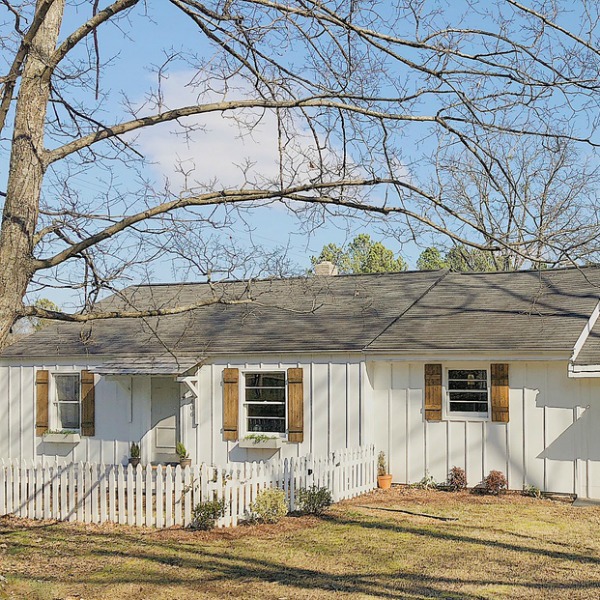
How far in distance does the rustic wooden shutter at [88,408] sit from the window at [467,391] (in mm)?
8311

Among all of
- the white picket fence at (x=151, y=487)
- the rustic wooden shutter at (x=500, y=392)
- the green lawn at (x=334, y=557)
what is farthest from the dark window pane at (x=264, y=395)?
the rustic wooden shutter at (x=500, y=392)

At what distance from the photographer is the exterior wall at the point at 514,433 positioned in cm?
1495

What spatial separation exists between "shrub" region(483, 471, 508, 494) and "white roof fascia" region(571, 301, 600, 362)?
2.54 meters

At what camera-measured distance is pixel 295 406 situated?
17.1 m

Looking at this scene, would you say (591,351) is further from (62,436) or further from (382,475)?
(62,436)

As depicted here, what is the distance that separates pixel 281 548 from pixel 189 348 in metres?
8.21

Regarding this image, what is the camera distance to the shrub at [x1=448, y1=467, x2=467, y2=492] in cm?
1577

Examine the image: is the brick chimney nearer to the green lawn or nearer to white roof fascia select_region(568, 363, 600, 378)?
white roof fascia select_region(568, 363, 600, 378)

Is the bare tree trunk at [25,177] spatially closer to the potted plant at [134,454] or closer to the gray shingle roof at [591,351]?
the gray shingle roof at [591,351]

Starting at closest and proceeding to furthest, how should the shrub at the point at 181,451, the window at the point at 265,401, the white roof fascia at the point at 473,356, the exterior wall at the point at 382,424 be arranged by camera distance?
the white roof fascia at the point at 473,356
the exterior wall at the point at 382,424
the window at the point at 265,401
the shrub at the point at 181,451

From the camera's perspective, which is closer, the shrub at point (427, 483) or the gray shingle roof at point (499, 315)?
the gray shingle roof at point (499, 315)

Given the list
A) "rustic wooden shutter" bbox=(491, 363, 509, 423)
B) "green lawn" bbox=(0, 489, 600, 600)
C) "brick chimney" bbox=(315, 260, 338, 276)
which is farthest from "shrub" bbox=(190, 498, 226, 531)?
"brick chimney" bbox=(315, 260, 338, 276)

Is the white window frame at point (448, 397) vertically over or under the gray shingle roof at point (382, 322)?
under

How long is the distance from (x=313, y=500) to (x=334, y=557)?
3.11 m
